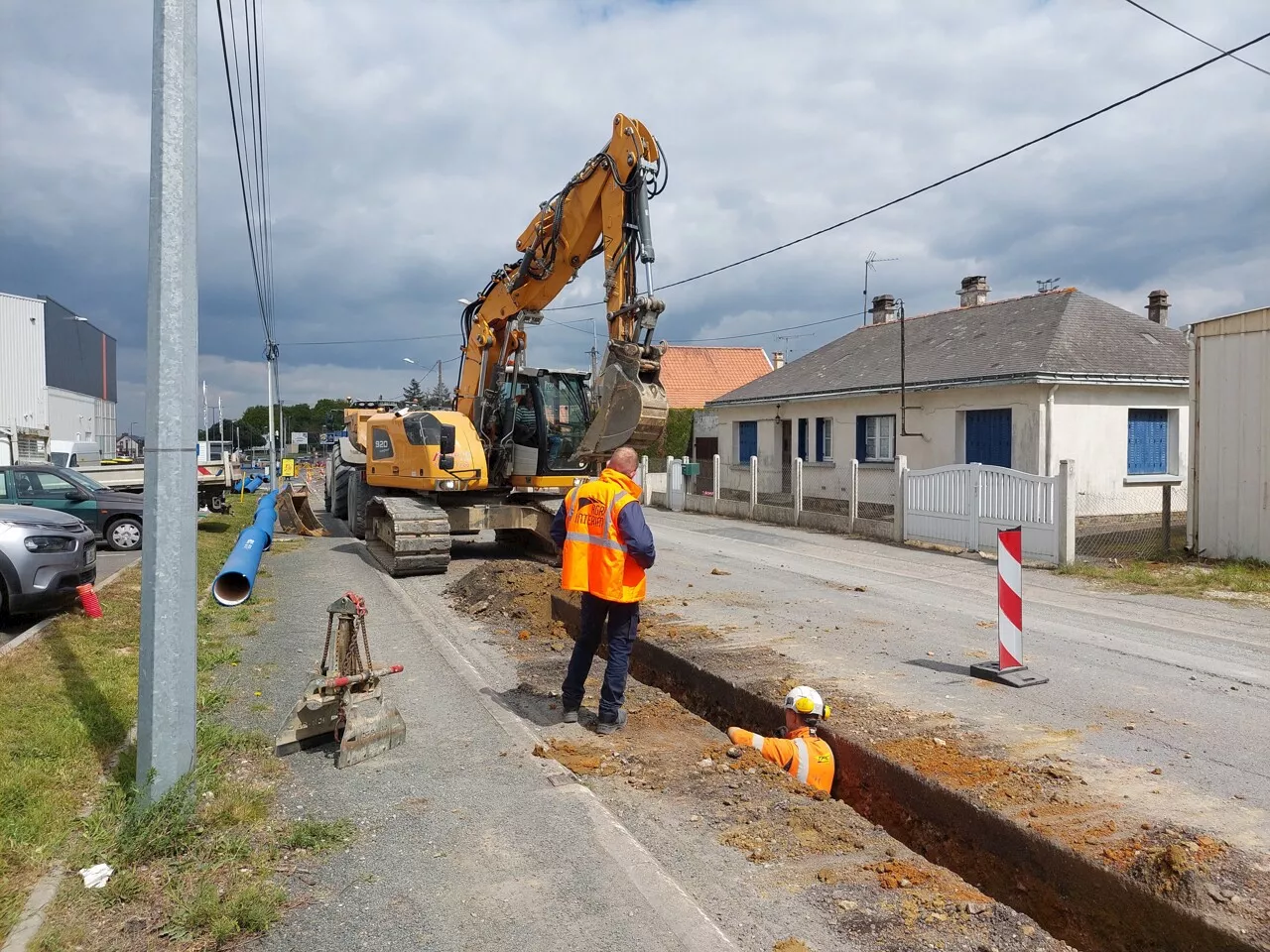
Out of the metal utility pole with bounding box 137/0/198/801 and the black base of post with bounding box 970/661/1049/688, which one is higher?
the metal utility pole with bounding box 137/0/198/801

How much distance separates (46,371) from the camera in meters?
46.4

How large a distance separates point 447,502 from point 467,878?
10.2 meters

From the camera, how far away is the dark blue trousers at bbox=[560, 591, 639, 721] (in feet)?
18.8

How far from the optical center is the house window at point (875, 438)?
2162cm

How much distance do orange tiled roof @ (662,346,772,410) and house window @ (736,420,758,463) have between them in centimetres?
1324

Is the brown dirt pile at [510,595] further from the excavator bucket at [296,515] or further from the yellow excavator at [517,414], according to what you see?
the excavator bucket at [296,515]

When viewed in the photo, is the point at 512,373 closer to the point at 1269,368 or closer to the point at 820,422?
the point at 1269,368

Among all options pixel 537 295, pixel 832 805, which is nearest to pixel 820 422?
pixel 537 295

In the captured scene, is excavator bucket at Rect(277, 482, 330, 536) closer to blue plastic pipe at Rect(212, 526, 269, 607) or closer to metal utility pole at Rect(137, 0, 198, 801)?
blue plastic pipe at Rect(212, 526, 269, 607)

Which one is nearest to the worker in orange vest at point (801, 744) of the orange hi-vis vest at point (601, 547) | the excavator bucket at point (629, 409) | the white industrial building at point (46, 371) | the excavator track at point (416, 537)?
the orange hi-vis vest at point (601, 547)

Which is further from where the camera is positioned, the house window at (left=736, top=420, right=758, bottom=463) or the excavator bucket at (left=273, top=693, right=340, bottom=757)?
the house window at (left=736, top=420, right=758, bottom=463)

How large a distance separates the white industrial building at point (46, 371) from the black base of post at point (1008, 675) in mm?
40440

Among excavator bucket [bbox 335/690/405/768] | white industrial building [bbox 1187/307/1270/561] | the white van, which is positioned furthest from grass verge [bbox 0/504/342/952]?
the white van

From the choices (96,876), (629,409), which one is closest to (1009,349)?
(629,409)
